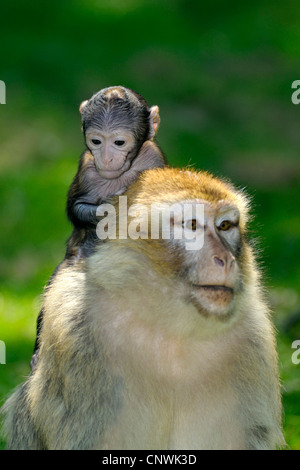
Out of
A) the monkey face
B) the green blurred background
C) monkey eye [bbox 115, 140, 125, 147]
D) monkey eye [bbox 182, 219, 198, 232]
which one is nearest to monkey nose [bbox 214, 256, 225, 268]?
the monkey face

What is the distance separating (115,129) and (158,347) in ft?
4.42

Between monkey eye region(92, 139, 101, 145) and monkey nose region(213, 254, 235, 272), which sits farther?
monkey eye region(92, 139, 101, 145)

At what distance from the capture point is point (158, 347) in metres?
3.62

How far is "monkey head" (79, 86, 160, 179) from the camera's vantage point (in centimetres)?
446

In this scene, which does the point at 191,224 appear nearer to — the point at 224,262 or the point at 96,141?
the point at 224,262

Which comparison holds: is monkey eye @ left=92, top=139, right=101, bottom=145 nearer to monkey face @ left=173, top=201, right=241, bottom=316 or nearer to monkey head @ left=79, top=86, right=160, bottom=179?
monkey head @ left=79, top=86, right=160, bottom=179

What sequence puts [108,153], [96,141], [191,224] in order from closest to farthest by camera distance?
[191,224], [108,153], [96,141]

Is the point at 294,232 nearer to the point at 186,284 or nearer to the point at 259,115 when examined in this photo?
the point at 259,115

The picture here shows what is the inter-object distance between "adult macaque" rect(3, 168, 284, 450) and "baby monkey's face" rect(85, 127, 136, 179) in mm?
706

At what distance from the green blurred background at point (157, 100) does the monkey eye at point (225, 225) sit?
386 cm

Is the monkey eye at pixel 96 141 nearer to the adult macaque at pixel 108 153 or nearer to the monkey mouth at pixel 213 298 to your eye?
the adult macaque at pixel 108 153

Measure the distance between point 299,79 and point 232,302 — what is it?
30.2ft

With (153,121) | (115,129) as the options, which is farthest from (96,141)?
(153,121)

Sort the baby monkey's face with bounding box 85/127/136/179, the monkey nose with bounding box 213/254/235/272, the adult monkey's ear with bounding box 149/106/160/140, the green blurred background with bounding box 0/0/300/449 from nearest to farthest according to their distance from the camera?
the monkey nose with bounding box 213/254/235/272, the baby monkey's face with bounding box 85/127/136/179, the adult monkey's ear with bounding box 149/106/160/140, the green blurred background with bounding box 0/0/300/449
